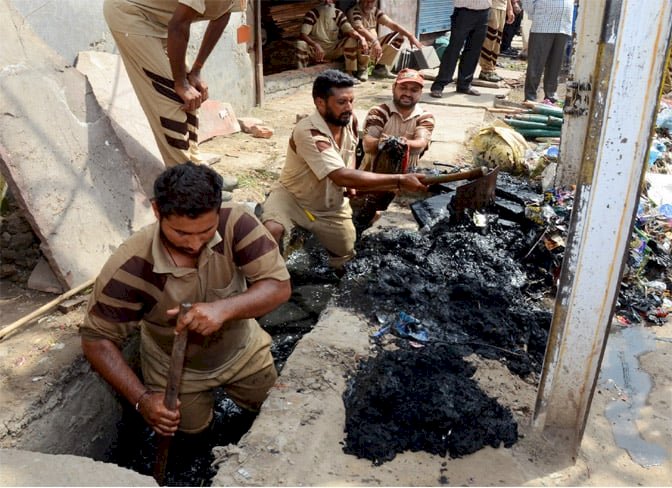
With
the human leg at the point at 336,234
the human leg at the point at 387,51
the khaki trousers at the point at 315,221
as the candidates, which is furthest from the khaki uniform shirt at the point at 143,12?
the human leg at the point at 387,51

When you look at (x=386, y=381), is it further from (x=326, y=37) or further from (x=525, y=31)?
(x=525, y=31)

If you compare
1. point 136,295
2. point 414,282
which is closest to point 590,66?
point 414,282

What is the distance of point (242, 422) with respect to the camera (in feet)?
11.4

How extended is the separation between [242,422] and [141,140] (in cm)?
223

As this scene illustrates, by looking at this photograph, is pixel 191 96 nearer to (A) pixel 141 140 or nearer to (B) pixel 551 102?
(A) pixel 141 140

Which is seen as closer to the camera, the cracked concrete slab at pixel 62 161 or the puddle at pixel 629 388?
the puddle at pixel 629 388

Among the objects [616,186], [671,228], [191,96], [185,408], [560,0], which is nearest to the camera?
[616,186]

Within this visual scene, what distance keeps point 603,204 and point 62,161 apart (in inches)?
122

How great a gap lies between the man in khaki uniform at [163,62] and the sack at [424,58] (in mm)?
7287

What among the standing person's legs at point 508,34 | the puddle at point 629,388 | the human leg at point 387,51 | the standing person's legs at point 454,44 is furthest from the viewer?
the standing person's legs at point 508,34

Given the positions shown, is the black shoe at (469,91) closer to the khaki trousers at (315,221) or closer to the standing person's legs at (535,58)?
the standing person's legs at (535,58)

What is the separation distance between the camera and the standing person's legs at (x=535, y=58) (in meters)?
8.05

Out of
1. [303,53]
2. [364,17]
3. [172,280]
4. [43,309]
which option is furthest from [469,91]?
[172,280]

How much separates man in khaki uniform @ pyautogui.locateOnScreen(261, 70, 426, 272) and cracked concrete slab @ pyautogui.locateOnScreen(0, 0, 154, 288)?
0.95m
